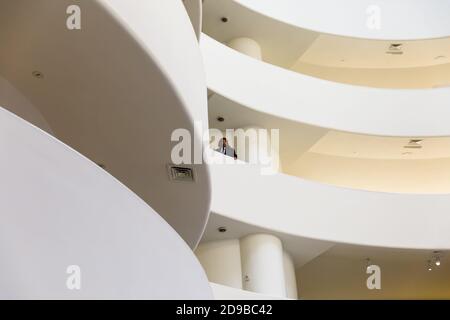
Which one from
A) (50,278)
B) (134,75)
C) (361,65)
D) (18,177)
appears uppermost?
(361,65)

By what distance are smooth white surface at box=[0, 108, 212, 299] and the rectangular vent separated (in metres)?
2.24

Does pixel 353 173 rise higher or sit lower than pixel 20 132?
higher

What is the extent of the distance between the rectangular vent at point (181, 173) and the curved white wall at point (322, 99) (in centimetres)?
617

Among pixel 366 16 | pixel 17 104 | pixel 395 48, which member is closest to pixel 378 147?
pixel 395 48

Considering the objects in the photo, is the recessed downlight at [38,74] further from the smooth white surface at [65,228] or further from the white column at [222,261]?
the white column at [222,261]

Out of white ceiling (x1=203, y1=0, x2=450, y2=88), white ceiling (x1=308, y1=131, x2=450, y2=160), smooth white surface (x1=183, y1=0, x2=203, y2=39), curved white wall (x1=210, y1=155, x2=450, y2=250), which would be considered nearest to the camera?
smooth white surface (x1=183, y1=0, x2=203, y2=39)

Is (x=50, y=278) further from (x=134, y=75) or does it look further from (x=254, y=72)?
(x=254, y=72)

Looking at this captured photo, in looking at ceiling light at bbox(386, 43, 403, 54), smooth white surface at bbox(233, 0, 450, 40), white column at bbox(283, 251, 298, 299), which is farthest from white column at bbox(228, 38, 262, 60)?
white column at bbox(283, 251, 298, 299)

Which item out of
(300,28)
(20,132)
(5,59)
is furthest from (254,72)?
(20,132)

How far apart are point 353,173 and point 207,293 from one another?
37.2 feet

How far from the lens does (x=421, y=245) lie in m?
15.3

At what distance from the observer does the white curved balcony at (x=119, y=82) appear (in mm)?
7129

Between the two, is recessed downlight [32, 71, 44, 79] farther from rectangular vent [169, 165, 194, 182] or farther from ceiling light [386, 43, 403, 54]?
ceiling light [386, 43, 403, 54]

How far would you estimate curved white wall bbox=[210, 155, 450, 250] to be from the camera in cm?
1372
